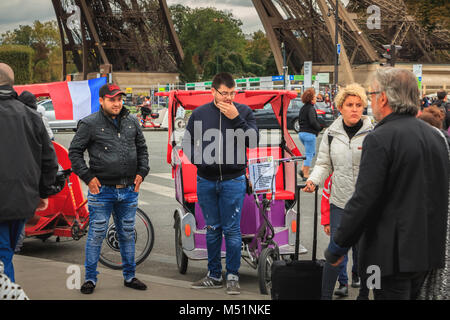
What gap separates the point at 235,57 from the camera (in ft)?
274

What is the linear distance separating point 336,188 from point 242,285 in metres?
1.40

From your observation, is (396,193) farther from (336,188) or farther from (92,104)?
(92,104)

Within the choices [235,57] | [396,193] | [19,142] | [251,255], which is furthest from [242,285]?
[235,57]

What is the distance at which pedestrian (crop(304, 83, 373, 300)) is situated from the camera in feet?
16.2

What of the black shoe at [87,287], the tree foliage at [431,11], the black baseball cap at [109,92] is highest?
the tree foliage at [431,11]

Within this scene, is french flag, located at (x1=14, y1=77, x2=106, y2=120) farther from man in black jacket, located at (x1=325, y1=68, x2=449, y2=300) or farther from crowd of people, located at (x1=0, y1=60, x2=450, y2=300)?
man in black jacket, located at (x1=325, y1=68, x2=449, y2=300)

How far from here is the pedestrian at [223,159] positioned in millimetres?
5289

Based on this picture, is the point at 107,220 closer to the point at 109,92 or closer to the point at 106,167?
the point at 106,167

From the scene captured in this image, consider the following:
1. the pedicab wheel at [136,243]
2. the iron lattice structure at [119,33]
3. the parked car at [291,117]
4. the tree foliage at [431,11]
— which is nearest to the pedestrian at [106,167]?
the pedicab wheel at [136,243]

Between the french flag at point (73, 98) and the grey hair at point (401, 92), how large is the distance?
15.8ft

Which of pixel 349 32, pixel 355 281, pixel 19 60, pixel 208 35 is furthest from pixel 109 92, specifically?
pixel 208 35

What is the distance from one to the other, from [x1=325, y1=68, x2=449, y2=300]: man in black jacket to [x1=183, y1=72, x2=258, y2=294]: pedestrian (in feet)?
6.91

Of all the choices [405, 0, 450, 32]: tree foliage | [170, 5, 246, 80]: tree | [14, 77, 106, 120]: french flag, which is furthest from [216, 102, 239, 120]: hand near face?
[170, 5, 246, 80]: tree

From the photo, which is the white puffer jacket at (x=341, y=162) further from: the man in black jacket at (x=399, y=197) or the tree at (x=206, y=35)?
the tree at (x=206, y=35)
